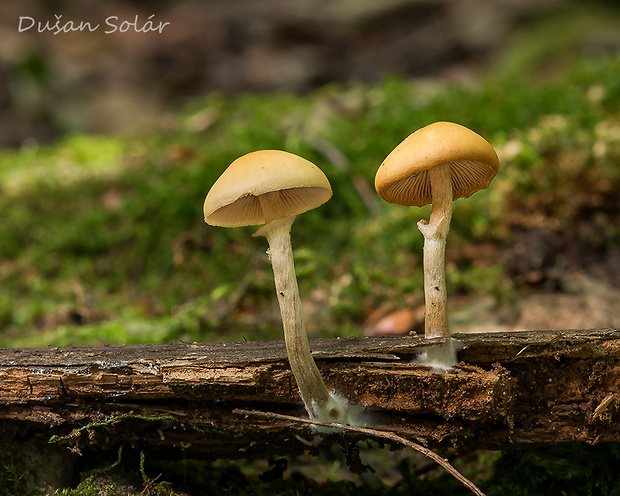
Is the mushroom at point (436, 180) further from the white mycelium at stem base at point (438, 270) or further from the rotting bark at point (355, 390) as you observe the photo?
the rotting bark at point (355, 390)

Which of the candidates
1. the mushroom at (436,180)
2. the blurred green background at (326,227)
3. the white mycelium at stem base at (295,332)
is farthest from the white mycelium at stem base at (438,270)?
the blurred green background at (326,227)

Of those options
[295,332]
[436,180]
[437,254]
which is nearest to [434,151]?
[436,180]

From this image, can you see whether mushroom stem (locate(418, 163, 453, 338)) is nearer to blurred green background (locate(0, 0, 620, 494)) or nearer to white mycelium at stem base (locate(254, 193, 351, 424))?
white mycelium at stem base (locate(254, 193, 351, 424))

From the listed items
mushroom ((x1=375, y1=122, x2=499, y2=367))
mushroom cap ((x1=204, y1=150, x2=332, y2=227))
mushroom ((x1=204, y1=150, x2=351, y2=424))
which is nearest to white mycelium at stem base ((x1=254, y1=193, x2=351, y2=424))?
mushroom ((x1=204, y1=150, x2=351, y2=424))

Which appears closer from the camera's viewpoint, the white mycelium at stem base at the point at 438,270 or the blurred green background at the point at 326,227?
the white mycelium at stem base at the point at 438,270

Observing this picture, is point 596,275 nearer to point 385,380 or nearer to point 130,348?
point 385,380

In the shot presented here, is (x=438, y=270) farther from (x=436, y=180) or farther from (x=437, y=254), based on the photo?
(x=436, y=180)

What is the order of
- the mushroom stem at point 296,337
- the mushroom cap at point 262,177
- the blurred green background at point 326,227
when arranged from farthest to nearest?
the blurred green background at point 326,227 → the mushroom stem at point 296,337 → the mushroom cap at point 262,177
